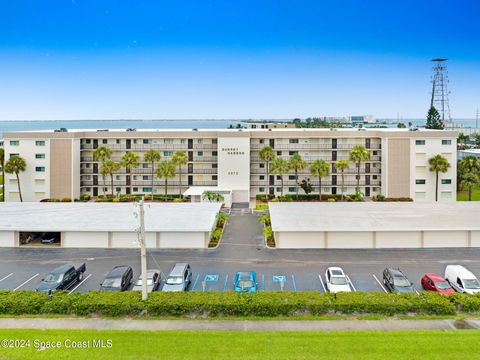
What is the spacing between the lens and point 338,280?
31.0 m

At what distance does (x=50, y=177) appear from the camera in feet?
226

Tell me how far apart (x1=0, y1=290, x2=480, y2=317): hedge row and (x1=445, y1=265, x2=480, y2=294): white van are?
3741 millimetres

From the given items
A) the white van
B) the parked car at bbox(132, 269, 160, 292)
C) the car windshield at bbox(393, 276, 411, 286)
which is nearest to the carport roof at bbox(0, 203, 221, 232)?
the parked car at bbox(132, 269, 160, 292)

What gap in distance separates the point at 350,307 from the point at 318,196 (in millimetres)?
46460

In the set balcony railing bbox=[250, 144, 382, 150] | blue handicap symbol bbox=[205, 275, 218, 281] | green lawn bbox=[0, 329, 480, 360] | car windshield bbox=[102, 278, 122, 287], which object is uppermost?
balcony railing bbox=[250, 144, 382, 150]

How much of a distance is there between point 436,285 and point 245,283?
1263cm

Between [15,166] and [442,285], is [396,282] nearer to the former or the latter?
[442,285]

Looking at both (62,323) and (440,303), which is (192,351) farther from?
(440,303)

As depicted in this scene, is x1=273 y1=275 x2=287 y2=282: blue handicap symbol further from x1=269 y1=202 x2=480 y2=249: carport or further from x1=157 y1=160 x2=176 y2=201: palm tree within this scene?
x1=157 y1=160 x2=176 y2=201: palm tree

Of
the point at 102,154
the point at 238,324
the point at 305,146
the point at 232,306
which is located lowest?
the point at 238,324

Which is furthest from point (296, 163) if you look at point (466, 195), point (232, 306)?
point (232, 306)

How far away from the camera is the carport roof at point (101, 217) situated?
139 feet

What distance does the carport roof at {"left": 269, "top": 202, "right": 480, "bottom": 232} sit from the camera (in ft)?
138

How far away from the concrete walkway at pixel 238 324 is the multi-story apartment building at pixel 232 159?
147 feet
